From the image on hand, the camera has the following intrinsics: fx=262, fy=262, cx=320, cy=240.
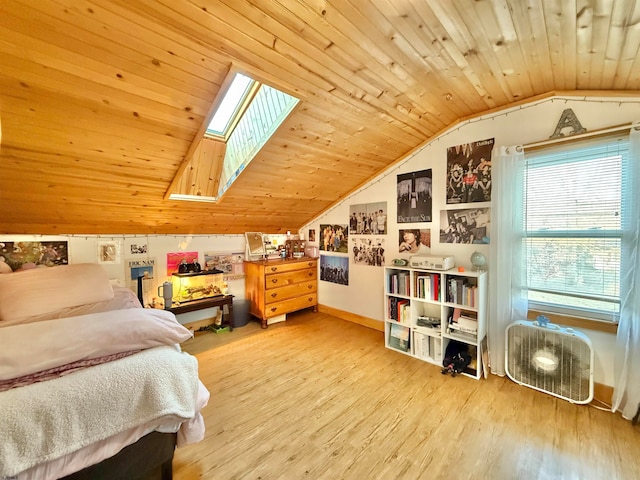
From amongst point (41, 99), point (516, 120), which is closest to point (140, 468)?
point (41, 99)

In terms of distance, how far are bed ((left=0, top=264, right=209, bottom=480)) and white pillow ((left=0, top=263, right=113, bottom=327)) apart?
811 millimetres

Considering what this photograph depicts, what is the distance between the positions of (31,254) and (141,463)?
2.37 meters

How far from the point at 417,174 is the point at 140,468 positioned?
3.20m

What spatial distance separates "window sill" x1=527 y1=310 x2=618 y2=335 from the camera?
1957mm

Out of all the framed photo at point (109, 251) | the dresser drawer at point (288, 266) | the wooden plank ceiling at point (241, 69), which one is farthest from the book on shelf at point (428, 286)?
the framed photo at point (109, 251)

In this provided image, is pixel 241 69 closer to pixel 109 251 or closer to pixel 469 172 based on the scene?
pixel 469 172

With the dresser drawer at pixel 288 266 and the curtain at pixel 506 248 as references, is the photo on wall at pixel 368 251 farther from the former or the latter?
the curtain at pixel 506 248

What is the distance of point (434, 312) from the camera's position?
289 centimetres

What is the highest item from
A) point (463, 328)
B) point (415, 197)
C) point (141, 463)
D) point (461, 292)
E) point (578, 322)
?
point (415, 197)

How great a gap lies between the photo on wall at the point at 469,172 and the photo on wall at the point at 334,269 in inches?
66.0

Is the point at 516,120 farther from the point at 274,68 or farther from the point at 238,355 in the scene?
the point at 238,355

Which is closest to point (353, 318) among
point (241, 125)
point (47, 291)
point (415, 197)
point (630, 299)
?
point (415, 197)

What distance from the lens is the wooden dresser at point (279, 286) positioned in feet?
11.6

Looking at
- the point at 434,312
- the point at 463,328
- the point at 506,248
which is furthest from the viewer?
the point at 434,312
